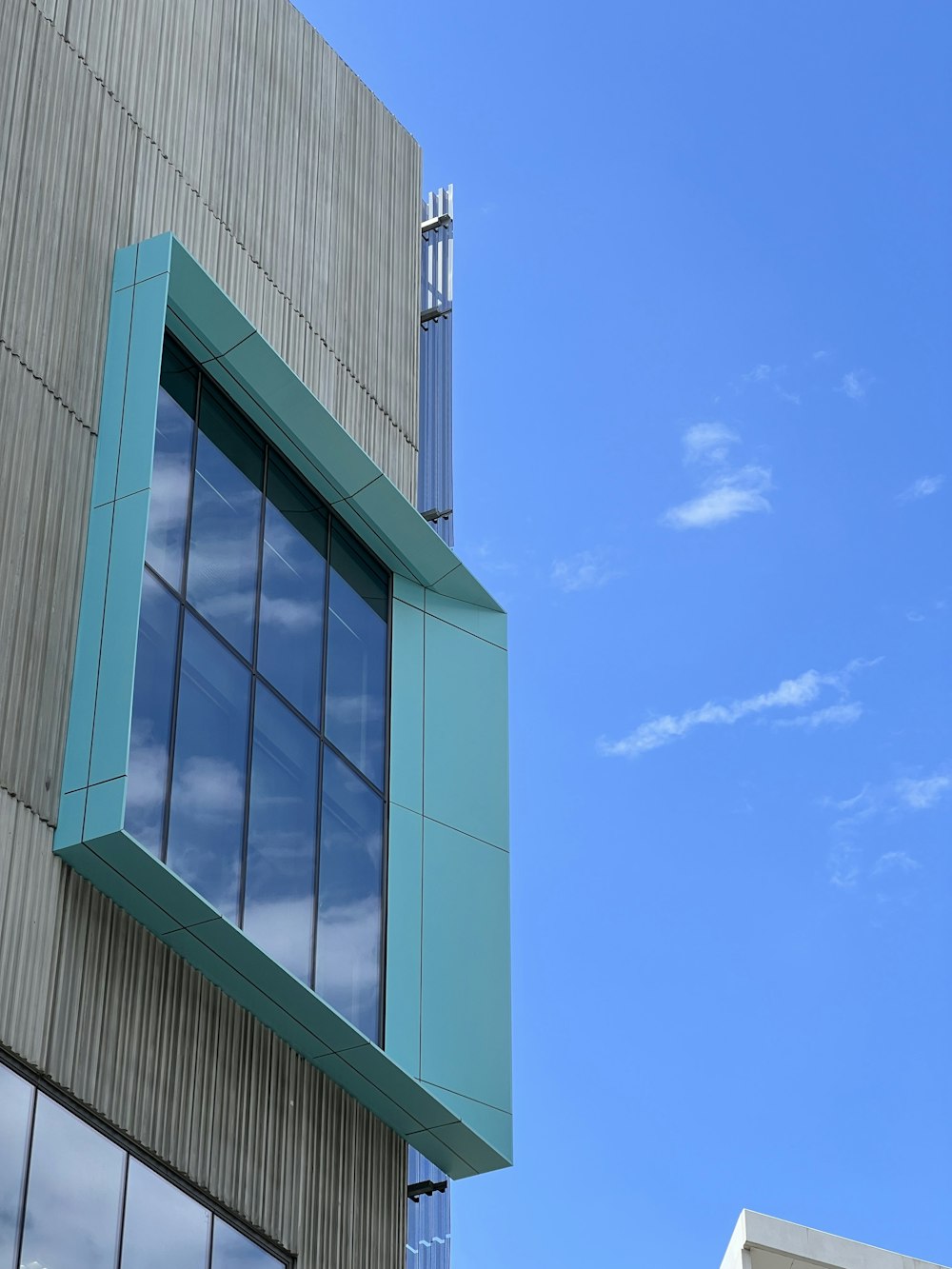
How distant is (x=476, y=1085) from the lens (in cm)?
2098

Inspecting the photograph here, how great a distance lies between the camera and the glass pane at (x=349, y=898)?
786 inches

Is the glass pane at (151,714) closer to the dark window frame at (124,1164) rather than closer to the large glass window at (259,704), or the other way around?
the large glass window at (259,704)

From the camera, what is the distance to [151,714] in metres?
17.9

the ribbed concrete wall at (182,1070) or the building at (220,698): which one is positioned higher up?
the building at (220,698)

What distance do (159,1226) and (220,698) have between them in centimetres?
516

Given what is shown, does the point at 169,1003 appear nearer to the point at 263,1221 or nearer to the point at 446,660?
the point at 263,1221

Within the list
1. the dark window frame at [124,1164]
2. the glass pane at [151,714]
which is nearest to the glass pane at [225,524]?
the glass pane at [151,714]

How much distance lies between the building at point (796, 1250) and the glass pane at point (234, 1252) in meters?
6.47

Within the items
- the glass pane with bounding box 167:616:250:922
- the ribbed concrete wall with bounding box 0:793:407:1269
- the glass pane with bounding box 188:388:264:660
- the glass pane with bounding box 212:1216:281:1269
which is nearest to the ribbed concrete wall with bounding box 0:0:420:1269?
the ribbed concrete wall with bounding box 0:793:407:1269

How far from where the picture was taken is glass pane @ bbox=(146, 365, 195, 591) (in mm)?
18828

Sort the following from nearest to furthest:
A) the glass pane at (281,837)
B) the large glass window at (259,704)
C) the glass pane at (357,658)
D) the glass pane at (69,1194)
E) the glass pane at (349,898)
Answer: the glass pane at (69,1194) < the large glass window at (259,704) < the glass pane at (281,837) < the glass pane at (349,898) < the glass pane at (357,658)

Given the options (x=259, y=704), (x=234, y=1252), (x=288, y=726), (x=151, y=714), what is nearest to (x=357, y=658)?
(x=288, y=726)

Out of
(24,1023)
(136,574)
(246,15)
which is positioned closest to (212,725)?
(136,574)

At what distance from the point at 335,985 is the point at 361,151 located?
474 inches
